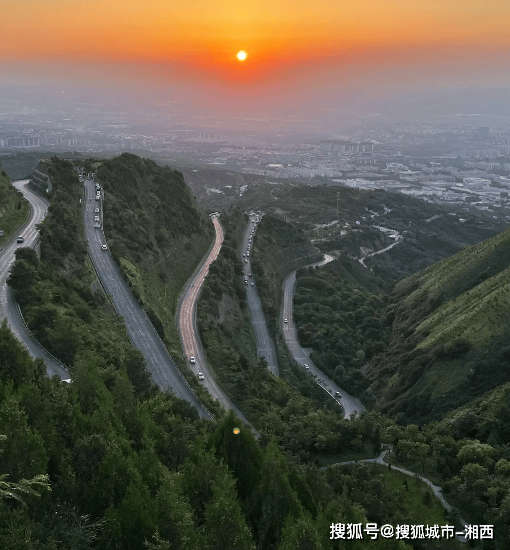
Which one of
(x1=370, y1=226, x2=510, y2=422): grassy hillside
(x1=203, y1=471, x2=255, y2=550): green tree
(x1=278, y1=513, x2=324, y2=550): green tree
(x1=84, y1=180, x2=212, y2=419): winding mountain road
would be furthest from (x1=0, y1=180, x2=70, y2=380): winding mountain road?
(x1=370, y1=226, x2=510, y2=422): grassy hillside

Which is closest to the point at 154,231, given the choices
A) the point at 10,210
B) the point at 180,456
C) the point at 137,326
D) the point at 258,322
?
the point at 258,322

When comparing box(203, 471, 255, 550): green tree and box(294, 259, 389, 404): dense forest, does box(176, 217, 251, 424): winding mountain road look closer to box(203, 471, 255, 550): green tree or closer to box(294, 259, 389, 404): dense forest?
box(294, 259, 389, 404): dense forest

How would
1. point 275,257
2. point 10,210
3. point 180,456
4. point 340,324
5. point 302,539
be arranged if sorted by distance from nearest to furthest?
point 302,539 → point 180,456 → point 10,210 → point 340,324 → point 275,257

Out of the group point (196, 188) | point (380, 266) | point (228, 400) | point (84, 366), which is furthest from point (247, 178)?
point (84, 366)

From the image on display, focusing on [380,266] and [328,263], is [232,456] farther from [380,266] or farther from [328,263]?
[380,266]

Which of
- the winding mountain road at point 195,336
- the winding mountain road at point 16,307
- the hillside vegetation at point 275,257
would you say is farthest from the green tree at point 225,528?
the hillside vegetation at point 275,257

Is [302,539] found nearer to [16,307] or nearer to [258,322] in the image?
[16,307]
